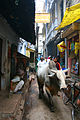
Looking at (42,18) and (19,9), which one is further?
(42,18)

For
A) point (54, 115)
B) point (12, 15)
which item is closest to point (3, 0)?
point (12, 15)

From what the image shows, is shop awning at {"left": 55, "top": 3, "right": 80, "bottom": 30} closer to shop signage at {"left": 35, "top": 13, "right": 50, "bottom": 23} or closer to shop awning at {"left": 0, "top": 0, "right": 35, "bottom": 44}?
shop awning at {"left": 0, "top": 0, "right": 35, "bottom": 44}

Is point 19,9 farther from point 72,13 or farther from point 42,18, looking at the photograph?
point 42,18

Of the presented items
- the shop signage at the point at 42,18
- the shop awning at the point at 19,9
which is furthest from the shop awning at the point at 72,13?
the shop signage at the point at 42,18

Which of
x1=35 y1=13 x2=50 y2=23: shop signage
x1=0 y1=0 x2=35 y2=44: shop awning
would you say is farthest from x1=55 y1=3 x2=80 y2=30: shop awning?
x1=35 y1=13 x2=50 y2=23: shop signage

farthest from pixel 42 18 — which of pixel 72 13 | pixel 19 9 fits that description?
pixel 19 9

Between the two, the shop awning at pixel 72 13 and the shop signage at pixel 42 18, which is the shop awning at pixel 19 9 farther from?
the shop signage at pixel 42 18

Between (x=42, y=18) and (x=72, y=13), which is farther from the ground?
(x=42, y=18)

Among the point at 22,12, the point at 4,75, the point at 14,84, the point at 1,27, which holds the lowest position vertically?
the point at 14,84

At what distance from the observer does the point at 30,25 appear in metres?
A: 4.36

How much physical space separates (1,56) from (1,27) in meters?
1.28

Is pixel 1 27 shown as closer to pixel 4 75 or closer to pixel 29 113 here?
pixel 4 75

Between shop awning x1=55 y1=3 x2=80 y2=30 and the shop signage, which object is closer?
shop awning x1=55 y1=3 x2=80 y2=30

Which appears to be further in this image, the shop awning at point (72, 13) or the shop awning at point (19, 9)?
the shop awning at point (72, 13)
